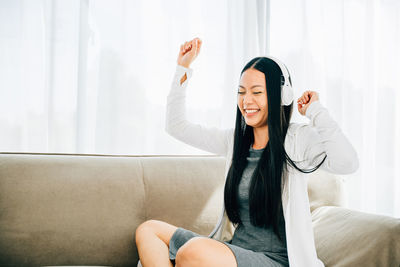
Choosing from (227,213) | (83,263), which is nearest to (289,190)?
(227,213)

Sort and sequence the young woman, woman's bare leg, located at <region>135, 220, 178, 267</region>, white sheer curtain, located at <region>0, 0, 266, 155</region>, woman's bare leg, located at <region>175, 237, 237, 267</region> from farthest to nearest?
white sheer curtain, located at <region>0, 0, 266, 155</region> → woman's bare leg, located at <region>135, 220, 178, 267</region> → the young woman → woman's bare leg, located at <region>175, 237, 237, 267</region>

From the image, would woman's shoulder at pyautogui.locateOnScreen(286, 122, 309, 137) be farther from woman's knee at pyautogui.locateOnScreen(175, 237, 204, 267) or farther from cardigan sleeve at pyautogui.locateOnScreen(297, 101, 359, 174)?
woman's knee at pyautogui.locateOnScreen(175, 237, 204, 267)

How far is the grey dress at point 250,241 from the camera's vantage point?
3.79 ft

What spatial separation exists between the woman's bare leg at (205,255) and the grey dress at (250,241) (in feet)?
→ 0.11

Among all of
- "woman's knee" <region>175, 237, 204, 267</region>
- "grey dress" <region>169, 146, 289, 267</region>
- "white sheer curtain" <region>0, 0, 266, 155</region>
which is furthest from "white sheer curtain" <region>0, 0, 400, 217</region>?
"woman's knee" <region>175, 237, 204, 267</region>

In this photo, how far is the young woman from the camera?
1164 mm

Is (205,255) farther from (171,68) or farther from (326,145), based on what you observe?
(171,68)

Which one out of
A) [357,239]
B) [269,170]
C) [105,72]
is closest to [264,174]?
[269,170]

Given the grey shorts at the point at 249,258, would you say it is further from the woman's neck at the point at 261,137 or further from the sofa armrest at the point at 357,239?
the woman's neck at the point at 261,137

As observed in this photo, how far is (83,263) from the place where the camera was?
1.46m

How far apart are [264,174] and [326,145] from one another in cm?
25

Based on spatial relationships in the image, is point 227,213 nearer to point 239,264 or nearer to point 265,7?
point 239,264

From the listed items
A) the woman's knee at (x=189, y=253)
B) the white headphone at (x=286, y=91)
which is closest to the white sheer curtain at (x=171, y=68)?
the white headphone at (x=286, y=91)

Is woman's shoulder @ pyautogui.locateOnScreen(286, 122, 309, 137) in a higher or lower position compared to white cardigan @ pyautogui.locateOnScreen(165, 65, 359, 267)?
higher
